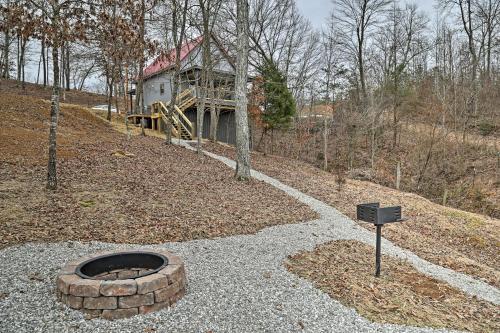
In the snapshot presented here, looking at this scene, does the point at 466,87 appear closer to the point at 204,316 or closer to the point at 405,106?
the point at 405,106

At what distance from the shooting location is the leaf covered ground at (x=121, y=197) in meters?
6.59

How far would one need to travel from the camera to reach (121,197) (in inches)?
336

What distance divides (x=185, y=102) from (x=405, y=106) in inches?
580

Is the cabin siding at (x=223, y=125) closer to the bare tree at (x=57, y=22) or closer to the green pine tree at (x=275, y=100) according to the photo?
the green pine tree at (x=275, y=100)

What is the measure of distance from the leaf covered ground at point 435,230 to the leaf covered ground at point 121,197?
213 centimetres

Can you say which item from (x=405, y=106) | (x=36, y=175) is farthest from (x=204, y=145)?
(x=405, y=106)

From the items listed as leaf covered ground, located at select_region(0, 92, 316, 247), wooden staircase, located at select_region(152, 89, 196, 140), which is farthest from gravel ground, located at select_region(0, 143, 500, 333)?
wooden staircase, located at select_region(152, 89, 196, 140)

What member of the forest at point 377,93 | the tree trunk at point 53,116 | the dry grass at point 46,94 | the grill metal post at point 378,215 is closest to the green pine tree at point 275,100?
the forest at point 377,93

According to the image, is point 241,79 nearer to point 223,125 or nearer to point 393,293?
point 393,293

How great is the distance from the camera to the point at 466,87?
22.4 m

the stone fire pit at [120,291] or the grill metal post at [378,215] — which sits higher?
the grill metal post at [378,215]

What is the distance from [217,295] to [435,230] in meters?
7.73

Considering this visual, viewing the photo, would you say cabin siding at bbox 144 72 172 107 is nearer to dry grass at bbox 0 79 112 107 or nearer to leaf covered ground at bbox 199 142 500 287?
dry grass at bbox 0 79 112 107

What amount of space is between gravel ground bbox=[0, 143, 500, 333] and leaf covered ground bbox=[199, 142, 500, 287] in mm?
1119
